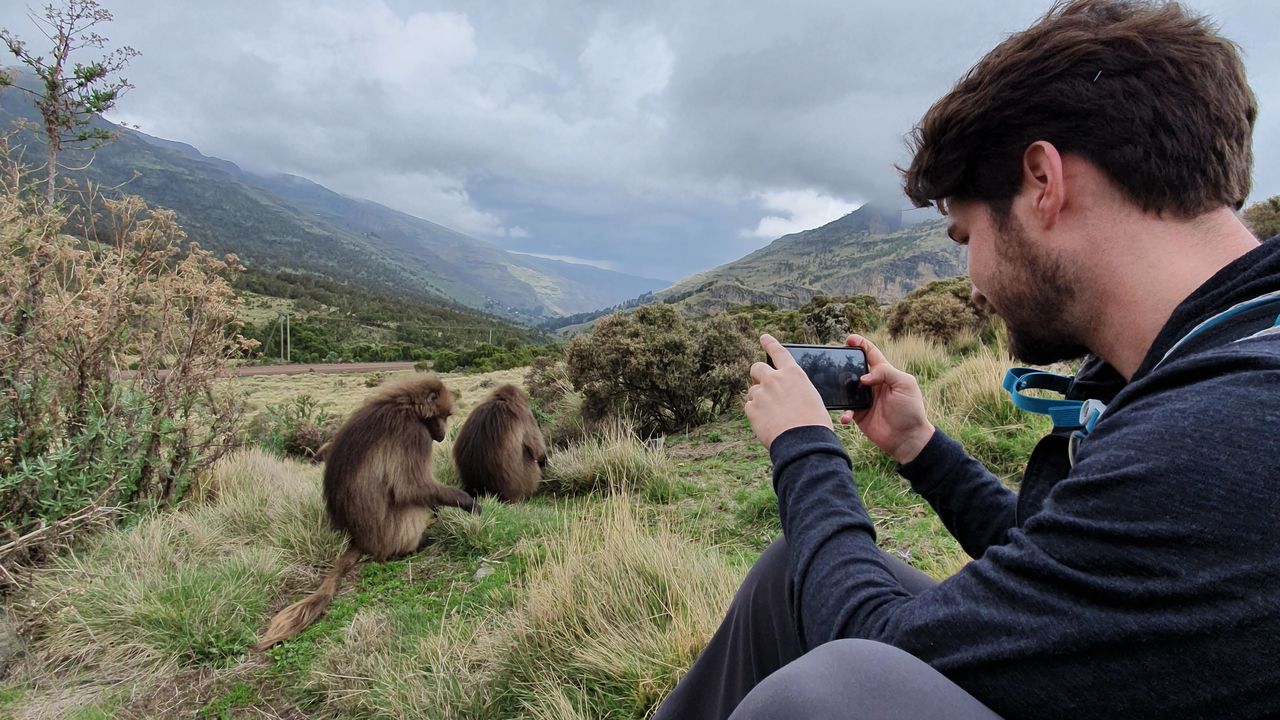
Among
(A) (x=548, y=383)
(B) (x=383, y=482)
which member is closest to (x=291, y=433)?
(A) (x=548, y=383)

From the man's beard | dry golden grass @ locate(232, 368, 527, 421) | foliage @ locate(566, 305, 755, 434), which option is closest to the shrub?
foliage @ locate(566, 305, 755, 434)

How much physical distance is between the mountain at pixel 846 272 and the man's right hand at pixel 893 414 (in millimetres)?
64467

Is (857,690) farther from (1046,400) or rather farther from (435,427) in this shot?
(435,427)

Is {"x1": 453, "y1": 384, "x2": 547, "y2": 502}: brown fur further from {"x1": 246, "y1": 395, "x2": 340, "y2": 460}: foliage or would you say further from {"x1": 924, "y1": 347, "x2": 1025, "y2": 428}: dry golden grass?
{"x1": 246, "y1": 395, "x2": 340, "y2": 460}: foliage

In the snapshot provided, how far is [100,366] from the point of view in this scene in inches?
176

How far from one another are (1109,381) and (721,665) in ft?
3.87

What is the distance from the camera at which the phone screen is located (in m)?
1.80

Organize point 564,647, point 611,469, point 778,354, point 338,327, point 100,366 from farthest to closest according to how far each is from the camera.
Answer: point 338,327
point 611,469
point 100,366
point 564,647
point 778,354

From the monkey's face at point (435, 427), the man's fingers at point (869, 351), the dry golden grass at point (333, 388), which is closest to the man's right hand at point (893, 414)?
the man's fingers at point (869, 351)

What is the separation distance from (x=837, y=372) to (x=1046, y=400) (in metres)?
0.59

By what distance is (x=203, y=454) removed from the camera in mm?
5285

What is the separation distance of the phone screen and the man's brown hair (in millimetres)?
718

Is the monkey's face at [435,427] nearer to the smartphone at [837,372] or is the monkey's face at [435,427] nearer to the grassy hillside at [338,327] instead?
the smartphone at [837,372]

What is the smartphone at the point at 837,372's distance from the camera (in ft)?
5.90
